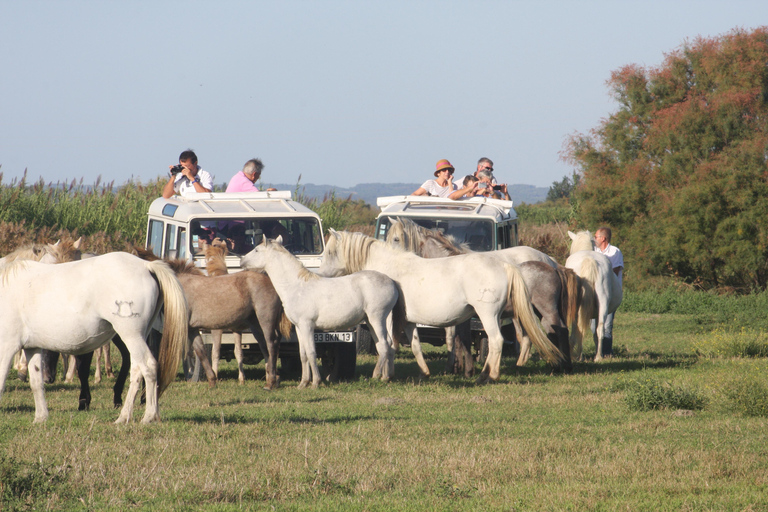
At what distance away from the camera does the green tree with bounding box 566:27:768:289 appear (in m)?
24.0

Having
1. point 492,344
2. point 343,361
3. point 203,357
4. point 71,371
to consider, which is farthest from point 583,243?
point 71,371

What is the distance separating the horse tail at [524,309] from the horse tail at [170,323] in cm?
437

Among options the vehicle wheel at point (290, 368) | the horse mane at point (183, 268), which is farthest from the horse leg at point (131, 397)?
the vehicle wheel at point (290, 368)

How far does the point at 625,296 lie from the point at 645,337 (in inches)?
255

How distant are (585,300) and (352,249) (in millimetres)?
3506

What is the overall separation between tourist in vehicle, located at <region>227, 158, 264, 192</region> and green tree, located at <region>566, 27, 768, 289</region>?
14924 mm

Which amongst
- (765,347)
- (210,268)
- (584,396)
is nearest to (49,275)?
(210,268)

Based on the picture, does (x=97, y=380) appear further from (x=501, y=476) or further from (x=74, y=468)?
(x=501, y=476)

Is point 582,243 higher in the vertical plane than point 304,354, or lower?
higher

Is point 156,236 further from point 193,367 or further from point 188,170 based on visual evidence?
point 193,367

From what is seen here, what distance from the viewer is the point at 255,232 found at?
11.9m

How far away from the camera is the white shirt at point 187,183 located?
43.0 feet

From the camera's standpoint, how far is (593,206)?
92.6ft

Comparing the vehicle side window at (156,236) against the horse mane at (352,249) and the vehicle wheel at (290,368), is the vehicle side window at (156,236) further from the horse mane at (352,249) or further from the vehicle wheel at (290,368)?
the horse mane at (352,249)
